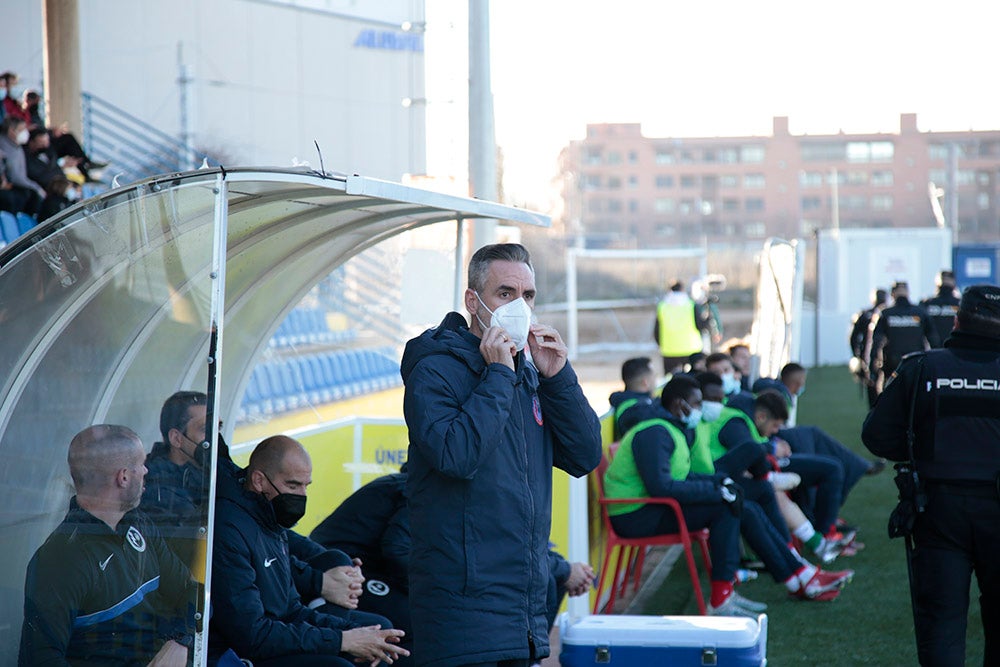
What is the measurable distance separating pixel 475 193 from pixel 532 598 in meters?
6.39

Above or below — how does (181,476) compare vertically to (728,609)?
above

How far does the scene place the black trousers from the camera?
13.9ft

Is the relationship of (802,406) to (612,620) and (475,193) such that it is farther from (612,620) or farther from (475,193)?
(612,620)

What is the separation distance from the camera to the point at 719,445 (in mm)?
7430

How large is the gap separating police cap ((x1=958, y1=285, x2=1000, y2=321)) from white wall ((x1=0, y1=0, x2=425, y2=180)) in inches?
836

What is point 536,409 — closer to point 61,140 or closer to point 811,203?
point 61,140

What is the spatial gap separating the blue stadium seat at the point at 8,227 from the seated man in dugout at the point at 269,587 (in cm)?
791

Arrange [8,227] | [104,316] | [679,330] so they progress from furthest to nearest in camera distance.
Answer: [679,330], [8,227], [104,316]

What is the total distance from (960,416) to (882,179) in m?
62.8

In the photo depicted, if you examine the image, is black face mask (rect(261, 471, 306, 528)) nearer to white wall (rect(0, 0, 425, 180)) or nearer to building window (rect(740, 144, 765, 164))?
white wall (rect(0, 0, 425, 180))

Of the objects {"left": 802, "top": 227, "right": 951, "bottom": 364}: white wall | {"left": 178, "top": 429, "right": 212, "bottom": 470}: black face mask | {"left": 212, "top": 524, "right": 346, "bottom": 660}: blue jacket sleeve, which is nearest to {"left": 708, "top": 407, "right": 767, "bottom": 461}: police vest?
{"left": 212, "top": 524, "right": 346, "bottom": 660}: blue jacket sleeve

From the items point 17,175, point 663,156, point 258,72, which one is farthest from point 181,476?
point 663,156

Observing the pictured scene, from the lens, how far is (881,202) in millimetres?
62812

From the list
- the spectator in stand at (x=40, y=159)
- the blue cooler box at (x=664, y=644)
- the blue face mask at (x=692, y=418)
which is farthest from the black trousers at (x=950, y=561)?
the spectator in stand at (x=40, y=159)
